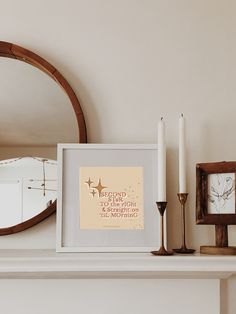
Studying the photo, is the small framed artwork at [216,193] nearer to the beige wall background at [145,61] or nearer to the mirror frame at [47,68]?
the beige wall background at [145,61]

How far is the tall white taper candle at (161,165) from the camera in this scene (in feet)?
4.89

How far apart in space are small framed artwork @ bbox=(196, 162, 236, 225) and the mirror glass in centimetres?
42

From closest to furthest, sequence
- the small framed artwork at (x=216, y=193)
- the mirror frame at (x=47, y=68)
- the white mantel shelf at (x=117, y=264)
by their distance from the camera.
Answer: the white mantel shelf at (x=117, y=264)
the small framed artwork at (x=216, y=193)
the mirror frame at (x=47, y=68)

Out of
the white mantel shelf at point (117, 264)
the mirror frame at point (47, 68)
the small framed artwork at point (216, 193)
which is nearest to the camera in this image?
the white mantel shelf at point (117, 264)

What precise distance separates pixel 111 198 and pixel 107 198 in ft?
0.04

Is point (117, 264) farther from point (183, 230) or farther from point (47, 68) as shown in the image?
point (47, 68)

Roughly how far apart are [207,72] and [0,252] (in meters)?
0.85

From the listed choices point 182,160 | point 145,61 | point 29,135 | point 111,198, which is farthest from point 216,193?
point 29,135

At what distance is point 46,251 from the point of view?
157 cm

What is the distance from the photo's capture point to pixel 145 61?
168 cm

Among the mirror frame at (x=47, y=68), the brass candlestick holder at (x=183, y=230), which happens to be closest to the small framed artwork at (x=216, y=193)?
the brass candlestick holder at (x=183, y=230)

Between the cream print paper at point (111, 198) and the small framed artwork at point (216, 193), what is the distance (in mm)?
177

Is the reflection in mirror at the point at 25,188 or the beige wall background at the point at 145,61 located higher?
the beige wall background at the point at 145,61

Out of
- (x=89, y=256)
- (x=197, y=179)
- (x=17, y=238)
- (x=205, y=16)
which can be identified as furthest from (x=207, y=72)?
(x=17, y=238)
